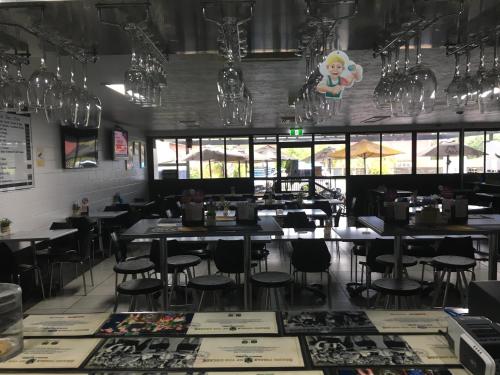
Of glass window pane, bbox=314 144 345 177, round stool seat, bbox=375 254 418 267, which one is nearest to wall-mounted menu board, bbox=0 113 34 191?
round stool seat, bbox=375 254 418 267

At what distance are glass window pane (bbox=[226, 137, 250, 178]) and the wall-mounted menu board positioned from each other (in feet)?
22.1

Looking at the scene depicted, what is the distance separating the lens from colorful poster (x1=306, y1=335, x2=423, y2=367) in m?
1.27

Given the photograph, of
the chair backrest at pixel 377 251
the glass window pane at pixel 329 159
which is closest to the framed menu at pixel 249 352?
the chair backrest at pixel 377 251

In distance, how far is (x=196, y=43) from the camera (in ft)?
5.95

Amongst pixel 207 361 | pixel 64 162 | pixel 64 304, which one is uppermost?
pixel 64 162

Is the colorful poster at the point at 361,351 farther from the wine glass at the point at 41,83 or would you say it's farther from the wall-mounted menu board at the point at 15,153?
the wall-mounted menu board at the point at 15,153

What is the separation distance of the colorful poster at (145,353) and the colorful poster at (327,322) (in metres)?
0.41

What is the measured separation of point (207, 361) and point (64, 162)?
5.98 metres

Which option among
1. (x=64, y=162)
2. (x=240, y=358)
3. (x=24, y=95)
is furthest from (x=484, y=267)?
(x=64, y=162)

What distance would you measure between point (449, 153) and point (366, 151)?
8.31 ft

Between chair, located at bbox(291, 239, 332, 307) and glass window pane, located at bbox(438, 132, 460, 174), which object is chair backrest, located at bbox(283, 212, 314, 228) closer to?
chair, located at bbox(291, 239, 332, 307)

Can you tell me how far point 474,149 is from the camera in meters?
11.3

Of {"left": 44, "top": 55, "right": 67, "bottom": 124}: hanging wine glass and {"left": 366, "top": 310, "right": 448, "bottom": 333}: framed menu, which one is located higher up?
{"left": 44, "top": 55, "right": 67, "bottom": 124}: hanging wine glass

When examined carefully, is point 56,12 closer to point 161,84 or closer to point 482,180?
point 161,84
